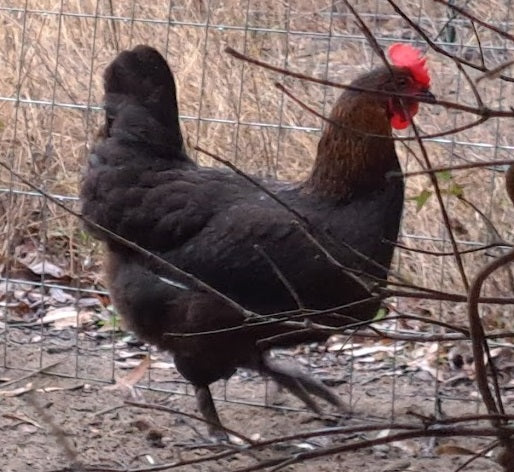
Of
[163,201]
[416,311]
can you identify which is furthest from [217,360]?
[416,311]

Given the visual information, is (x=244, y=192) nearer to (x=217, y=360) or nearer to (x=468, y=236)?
(x=217, y=360)

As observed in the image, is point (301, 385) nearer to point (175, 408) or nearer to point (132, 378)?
point (175, 408)

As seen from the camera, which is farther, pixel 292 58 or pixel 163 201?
pixel 292 58

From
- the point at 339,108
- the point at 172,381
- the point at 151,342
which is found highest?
the point at 339,108

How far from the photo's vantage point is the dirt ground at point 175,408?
3688 mm

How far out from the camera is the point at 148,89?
4234 millimetres

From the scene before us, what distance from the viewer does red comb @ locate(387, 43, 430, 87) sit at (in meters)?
3.79

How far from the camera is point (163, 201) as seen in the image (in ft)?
13.0

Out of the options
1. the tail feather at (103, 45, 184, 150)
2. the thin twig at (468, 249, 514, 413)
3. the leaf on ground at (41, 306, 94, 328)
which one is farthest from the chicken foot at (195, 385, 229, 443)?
the thin twig at (468, 249, 514, 413)

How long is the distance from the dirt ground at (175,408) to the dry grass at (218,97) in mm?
562

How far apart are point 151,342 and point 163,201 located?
1.73ft

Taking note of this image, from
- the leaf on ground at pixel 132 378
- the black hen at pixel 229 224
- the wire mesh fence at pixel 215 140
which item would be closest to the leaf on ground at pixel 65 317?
the wire mesh fence at pixel 215 140

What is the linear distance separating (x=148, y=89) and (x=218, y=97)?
1505 millimetres

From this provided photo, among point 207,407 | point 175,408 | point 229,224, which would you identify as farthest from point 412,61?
point 175,408
